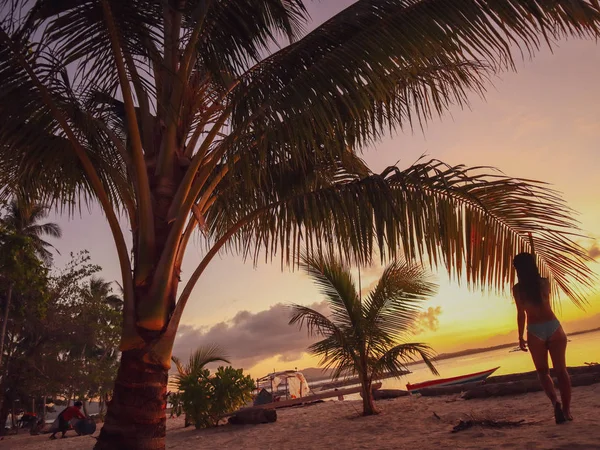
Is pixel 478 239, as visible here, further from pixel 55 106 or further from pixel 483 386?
pixel 483 386

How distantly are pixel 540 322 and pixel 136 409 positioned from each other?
3.46 metres

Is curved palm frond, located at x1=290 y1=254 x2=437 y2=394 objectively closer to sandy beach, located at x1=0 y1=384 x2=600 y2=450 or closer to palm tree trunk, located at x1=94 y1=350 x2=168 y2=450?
sandy beach, located at x1=0 y1=384 x2=600 y2=450

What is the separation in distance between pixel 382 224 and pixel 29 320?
25.2 meters

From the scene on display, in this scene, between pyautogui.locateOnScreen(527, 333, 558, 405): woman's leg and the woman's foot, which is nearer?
pyautogui.locateOnScreen(527, 333, 558, 405): woman's leg

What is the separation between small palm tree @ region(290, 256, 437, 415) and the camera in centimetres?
873

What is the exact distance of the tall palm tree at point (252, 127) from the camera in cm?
379

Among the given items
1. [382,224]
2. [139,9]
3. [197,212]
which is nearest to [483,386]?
[382,224]

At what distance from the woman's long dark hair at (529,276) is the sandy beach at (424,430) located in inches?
45.9

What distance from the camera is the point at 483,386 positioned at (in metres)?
8.80

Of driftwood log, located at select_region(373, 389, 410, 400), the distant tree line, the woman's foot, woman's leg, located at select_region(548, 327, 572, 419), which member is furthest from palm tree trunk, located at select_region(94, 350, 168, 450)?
the distant tree line

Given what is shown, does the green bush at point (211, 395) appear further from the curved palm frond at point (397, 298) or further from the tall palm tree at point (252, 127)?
the tall palm tree at point (252, 127)

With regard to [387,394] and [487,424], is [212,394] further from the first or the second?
[487,424]

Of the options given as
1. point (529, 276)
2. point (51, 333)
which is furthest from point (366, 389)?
point (51, 333)

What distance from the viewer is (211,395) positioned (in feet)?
33.4
